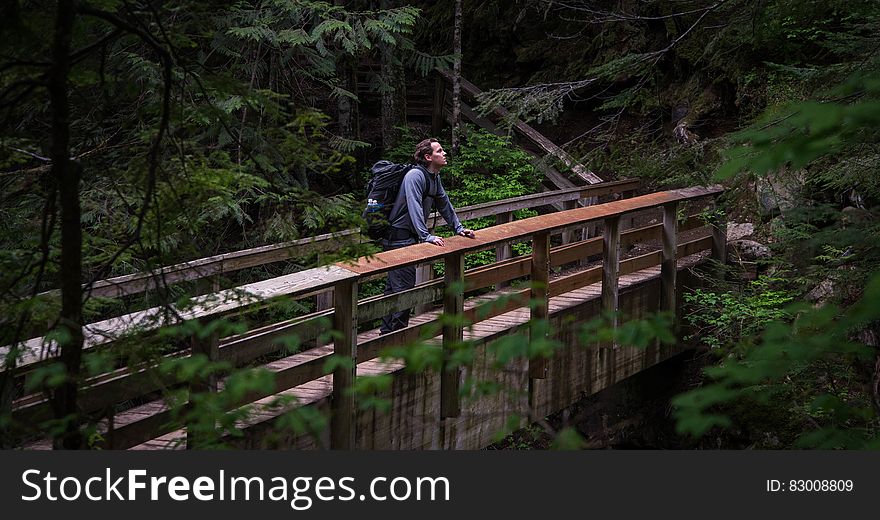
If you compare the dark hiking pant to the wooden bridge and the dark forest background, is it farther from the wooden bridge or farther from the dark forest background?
the dark forest background

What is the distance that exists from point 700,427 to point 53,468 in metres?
2.51

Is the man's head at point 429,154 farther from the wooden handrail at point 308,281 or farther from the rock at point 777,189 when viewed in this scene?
the rock at point 777,189

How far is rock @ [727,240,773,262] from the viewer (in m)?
10.5

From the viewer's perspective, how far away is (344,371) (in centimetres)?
541

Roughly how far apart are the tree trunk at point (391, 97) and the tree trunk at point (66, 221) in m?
11.9

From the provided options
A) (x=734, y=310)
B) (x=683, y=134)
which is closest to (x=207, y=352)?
(x=734, y=310)

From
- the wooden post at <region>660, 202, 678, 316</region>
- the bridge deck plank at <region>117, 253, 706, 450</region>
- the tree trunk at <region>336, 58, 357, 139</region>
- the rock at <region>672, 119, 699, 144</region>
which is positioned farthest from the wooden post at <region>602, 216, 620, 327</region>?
the tree trunk at <region>336, 58, 357, 139</region>

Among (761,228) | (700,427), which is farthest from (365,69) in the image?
(700,427)

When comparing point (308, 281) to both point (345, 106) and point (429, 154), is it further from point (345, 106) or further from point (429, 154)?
point (345, 106)

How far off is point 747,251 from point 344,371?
22.1 feet

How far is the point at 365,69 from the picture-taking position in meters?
19.6

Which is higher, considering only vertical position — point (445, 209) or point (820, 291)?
point (445, 209)

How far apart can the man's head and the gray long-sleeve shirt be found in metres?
0.07

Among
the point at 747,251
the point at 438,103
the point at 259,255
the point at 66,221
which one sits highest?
the point at 438,103
